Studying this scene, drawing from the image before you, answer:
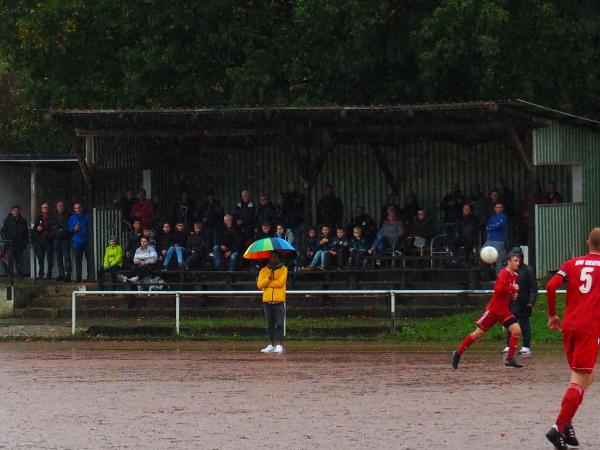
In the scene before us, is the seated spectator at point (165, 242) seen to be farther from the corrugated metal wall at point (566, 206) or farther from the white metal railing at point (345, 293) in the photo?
the corrugated metal wall at point (566, 206)

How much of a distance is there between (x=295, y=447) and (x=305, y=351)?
945 cm

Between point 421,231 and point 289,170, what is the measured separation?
5250 millimetres

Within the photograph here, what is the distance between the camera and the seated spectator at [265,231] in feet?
84.0

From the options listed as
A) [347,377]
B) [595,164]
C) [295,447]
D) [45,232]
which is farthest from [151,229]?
[295,447]

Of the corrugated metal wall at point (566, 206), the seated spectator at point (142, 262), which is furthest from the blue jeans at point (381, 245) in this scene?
the seated spectator at point (142, 262)

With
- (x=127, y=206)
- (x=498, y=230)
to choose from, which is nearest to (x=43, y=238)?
(x=127, y=206)

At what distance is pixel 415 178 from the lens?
29891mm

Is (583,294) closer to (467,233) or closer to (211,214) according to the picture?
(467,233)

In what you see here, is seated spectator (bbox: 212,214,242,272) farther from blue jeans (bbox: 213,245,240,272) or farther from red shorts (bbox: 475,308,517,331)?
red shorts (bbox: 475,308,517,331)

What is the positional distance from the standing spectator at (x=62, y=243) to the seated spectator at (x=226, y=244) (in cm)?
363

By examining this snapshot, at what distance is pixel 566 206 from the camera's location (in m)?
26.7

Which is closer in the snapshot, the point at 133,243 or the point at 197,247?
the point at 197,247

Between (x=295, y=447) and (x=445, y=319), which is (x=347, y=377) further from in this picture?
(x=445, y=319)

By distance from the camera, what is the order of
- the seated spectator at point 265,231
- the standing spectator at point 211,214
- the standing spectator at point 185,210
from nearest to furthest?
the seated spectator at point 265,231 → the standing spectator at point 211,214 → the standing spectator at point 185,210
